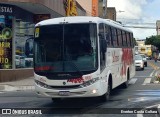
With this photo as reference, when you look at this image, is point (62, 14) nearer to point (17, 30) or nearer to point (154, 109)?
point (17, 30)

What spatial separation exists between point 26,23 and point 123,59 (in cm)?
1189

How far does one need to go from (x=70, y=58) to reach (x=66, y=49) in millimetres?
339

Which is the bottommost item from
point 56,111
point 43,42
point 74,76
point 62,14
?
point 56,111

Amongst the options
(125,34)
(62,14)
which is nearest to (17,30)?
(62,14)

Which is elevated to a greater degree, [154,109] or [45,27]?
[45,27]

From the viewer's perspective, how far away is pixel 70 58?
1396cm

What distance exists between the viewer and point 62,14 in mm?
35125

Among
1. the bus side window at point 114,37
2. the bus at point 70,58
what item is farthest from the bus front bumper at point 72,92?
the bus side window at point 114,37

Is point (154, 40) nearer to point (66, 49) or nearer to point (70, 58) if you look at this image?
point (66, 49)

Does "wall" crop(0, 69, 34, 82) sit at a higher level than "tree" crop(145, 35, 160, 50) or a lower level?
lower

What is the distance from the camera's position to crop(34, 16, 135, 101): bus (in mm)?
13688

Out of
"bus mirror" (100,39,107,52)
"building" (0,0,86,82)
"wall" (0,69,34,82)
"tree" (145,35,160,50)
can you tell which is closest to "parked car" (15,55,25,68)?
"building" (0,0,86,82)

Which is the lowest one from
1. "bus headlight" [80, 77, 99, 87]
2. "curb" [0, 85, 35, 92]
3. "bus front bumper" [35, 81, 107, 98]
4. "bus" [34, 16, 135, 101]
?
"curb" [0, 85, 35, 92]

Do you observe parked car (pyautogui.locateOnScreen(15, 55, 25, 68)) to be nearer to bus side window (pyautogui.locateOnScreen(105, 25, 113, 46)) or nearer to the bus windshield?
bus side window (pyautogui.locateOnScreen(105, 25, 113, 46))
